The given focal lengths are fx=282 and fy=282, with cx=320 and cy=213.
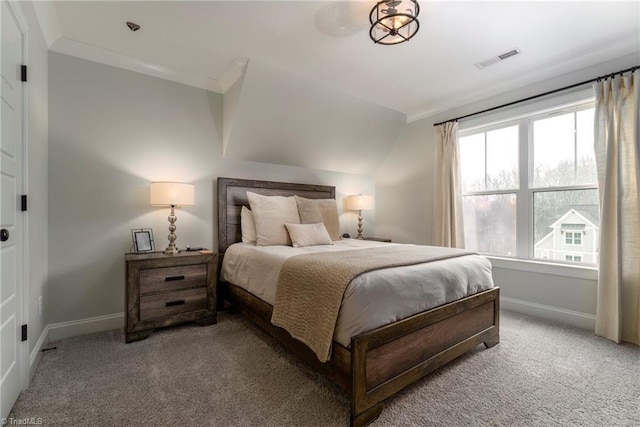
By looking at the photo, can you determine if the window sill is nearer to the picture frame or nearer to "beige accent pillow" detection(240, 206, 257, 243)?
"beige accent pillow" detection(240, 206, 257, 243)

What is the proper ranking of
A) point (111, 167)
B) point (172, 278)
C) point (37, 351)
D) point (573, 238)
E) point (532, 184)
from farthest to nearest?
1. point (532, 184)
2. point (573, 238)
3. point (111, 167)
4. point (172, 278)
5. point (37, 351)

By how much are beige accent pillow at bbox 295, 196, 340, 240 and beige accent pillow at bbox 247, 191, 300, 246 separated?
0.18 metres

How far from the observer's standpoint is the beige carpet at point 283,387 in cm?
149

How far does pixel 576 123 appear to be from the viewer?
9.41 ft

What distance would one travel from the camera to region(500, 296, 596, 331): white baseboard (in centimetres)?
268

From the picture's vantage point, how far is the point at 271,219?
307cm

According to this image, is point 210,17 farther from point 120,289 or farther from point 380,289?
point 120,289

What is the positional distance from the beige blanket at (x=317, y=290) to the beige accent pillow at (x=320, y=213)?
1.32 metres

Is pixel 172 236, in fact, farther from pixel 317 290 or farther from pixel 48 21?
pixel 48 21

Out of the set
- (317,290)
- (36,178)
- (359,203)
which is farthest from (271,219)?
(36,178)

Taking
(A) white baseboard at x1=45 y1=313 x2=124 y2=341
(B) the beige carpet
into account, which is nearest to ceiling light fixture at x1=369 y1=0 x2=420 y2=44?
(B) the beige carpet

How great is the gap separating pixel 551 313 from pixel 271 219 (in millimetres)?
3071

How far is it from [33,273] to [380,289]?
2374 millimetres

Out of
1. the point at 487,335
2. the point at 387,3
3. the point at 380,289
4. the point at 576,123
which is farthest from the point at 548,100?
the point at 380,289
